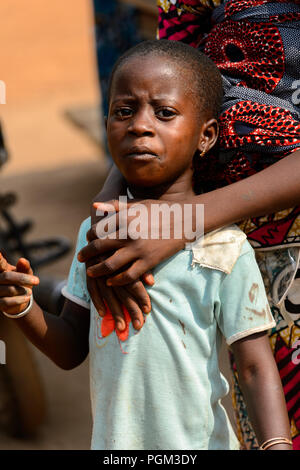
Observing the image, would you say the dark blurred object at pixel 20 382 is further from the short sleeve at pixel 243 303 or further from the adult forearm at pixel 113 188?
the short sleeve at pixel 243 303

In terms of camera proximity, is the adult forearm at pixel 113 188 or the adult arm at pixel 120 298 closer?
the adult arm at pixel 120 298

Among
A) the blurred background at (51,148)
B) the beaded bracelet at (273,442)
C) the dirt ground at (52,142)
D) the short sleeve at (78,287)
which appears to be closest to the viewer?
the beaded bracelet at (273,442)

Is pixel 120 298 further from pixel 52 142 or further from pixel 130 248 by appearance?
pixel 52 142

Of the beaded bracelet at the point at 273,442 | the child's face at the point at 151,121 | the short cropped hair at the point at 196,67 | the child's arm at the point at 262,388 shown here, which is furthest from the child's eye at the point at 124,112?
the beaded bracelet at the point at 273,442

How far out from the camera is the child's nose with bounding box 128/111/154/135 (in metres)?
1.57

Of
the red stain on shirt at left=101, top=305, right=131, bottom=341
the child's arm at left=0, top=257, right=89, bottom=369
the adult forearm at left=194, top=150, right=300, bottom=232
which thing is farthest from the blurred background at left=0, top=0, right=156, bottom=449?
the adult forearm at left=194, top=150, right=300, bottom=232

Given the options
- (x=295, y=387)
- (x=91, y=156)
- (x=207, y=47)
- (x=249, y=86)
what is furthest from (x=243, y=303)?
(x=91, y=156)

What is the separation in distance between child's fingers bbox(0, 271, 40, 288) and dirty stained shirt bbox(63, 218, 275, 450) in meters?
0.24

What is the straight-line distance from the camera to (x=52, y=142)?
1113 centimetres

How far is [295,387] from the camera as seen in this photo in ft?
5.98

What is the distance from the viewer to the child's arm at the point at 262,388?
1.54 metres

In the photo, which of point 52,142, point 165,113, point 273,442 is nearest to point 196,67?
point 165,113

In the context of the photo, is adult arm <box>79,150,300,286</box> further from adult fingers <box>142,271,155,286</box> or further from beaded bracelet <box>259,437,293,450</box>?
beaded bracelet <box>259,437,293,450</box>

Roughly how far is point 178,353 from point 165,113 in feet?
1.80
